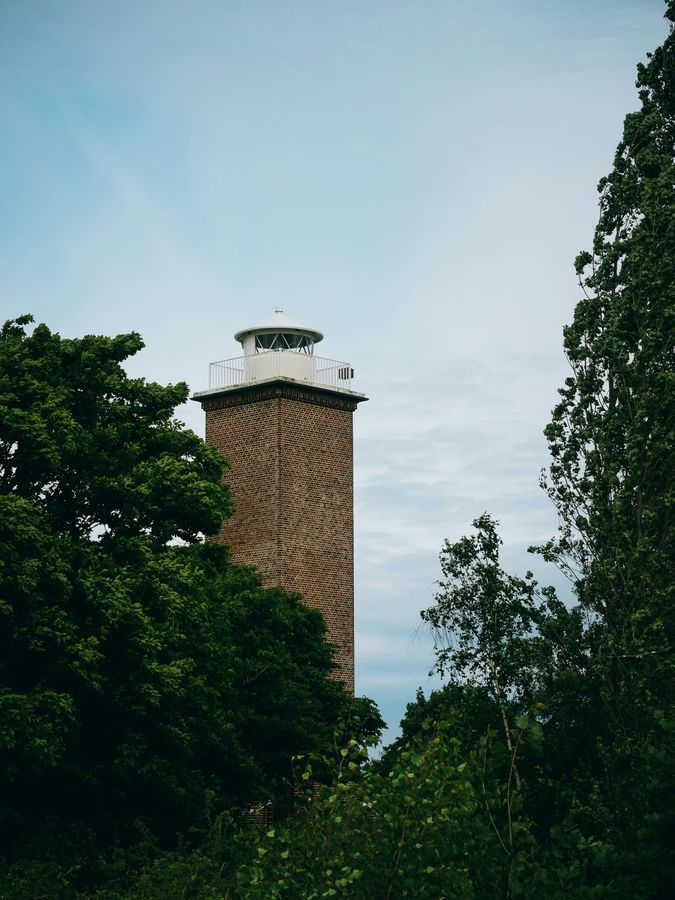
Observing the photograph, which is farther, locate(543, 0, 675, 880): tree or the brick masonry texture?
the brick masonry texture

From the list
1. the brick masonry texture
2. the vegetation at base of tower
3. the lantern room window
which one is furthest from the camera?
the lantern room window

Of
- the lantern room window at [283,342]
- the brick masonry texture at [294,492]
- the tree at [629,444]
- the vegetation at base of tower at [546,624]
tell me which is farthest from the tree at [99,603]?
the lantern room window at [283,342]

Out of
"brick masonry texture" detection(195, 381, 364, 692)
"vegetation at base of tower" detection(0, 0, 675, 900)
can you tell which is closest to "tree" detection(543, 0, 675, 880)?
"vegetation at base of tower" detection(0, 0, 675, 900)

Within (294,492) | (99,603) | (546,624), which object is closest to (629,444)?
(546,624)

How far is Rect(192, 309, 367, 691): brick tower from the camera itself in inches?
2028

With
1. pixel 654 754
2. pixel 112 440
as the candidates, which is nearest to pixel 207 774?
pixel 112 440

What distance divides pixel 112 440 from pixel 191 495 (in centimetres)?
222

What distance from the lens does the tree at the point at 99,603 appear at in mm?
25953

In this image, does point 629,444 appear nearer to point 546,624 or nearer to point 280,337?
point 546,624

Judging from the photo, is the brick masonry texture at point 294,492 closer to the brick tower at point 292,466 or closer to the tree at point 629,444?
the brick tower at point 292,466

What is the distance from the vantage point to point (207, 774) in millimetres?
36812

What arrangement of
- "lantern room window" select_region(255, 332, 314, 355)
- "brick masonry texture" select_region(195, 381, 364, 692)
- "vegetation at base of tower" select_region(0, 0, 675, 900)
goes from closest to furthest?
"vegetation at base of tower" select_region(0, 0, 675, 900) < "brick masonry texture" select_region(195, 381, 364, 692) < "lantern room window" select_region(255, 332, 314, 355)

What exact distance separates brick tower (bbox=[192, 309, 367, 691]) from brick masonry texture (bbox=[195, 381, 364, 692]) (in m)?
0.04

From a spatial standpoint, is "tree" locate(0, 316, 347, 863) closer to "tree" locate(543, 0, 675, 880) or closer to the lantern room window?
"tree" locate(543, 0, 675, 880)
